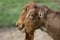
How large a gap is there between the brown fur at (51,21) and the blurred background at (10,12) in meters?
3.01

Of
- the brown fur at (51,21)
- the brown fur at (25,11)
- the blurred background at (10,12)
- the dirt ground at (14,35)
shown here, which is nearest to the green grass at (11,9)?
the blurred background at (10,12)

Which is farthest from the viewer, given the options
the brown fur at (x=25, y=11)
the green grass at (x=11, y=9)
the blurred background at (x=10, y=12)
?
the green grass at (x=11, y=9)

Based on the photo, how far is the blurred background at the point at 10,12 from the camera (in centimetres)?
724

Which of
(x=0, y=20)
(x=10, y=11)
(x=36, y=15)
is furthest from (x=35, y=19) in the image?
(x=10, y=11)

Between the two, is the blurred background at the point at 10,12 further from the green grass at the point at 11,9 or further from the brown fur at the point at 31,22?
the brown fur at the point at 31,22

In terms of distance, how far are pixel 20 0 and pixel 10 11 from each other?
130cm

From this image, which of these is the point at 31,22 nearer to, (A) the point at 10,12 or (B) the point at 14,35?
(B) the point at 14,35

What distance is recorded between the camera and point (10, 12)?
8.45 meters

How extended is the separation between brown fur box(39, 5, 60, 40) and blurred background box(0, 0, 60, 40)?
301cm

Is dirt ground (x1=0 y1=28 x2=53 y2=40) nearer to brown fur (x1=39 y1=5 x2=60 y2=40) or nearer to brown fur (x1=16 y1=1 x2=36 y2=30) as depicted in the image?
brown fur (x1=16 y1=1 x2=36 y2=30)

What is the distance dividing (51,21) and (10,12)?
15.4 feet

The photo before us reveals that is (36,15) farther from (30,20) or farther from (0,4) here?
(0,4)

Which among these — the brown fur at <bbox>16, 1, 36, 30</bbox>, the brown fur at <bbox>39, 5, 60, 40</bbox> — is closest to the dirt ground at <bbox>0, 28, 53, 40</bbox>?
the brown fur at <bbox>16, 1, 36, 30</bbox>

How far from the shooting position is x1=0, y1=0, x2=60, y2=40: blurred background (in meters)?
7.24
